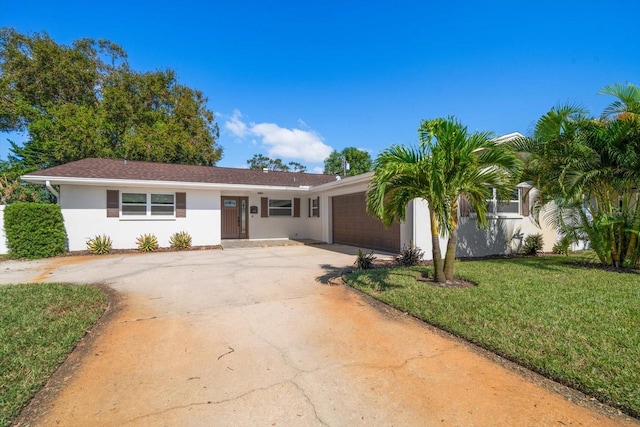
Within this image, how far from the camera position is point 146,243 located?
39.9ft

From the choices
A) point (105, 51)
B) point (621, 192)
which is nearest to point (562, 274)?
point (621, 192)

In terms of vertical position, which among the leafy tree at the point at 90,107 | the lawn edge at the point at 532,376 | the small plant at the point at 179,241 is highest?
the leafy tree at the point at 90,107

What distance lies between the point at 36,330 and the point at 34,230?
892cm

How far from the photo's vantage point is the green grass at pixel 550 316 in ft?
9.06

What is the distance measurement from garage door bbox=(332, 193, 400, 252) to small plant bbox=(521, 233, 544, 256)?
484 cm

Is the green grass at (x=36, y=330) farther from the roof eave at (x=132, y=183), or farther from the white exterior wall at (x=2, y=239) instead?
the white exterior wall at (x=2, y=239)

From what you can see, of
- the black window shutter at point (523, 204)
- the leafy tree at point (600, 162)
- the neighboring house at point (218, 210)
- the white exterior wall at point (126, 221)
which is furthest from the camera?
the white exterior wall at point (126, 221)

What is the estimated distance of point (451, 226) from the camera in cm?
561

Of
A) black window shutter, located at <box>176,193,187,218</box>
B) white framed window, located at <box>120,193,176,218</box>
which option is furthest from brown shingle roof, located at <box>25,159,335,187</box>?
white framed window, located at <box>120,193,176,218</box>

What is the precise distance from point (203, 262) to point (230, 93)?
12.5 m

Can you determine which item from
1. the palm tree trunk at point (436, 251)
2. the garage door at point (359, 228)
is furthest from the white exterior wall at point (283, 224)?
the palm tree trunk at point (436, 251)

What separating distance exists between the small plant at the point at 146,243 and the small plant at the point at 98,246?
3.37ft

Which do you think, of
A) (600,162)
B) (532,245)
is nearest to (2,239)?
(600,162)

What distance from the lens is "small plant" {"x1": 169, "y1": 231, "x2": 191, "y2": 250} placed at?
12703 millimetres
